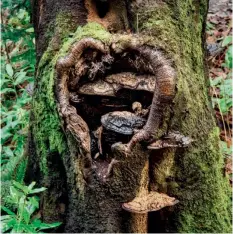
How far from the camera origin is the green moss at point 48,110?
2637mm

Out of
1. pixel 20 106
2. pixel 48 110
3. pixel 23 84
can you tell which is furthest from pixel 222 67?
pixel 48 110

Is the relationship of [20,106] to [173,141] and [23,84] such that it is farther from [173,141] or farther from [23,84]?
[173,141]

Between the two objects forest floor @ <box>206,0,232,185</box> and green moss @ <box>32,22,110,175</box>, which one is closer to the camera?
green moss @ <box>32,22,110,175</box>

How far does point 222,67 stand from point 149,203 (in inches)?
139

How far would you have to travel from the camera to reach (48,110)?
2803mm

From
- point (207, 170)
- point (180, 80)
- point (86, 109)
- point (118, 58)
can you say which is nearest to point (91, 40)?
point (118, 58)

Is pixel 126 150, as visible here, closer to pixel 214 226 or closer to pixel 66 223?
pixel 66 223

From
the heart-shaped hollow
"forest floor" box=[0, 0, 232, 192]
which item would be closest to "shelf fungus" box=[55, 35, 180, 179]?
the heart-shaped hollow

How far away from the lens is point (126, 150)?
7.66 ft

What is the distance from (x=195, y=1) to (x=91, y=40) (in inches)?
34.1

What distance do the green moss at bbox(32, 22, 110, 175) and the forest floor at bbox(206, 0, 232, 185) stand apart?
Result: 126 centimetres

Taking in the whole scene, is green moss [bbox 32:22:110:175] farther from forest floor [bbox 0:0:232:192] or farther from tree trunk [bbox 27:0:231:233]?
forest floor [bbox 0:0:232:192]

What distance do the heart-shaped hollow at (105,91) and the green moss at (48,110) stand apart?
0.16m

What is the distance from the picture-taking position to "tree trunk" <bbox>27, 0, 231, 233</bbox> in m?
2.38
